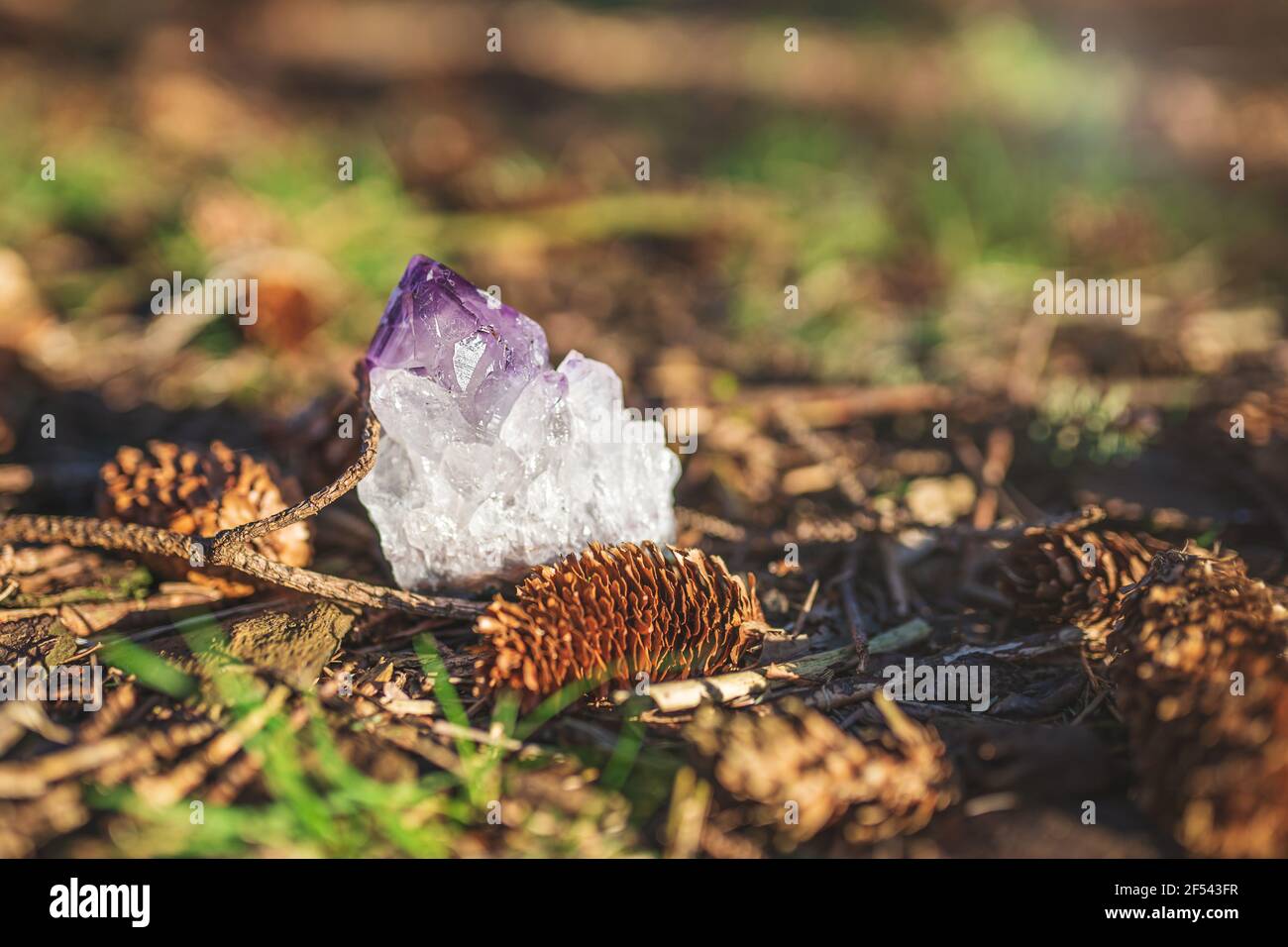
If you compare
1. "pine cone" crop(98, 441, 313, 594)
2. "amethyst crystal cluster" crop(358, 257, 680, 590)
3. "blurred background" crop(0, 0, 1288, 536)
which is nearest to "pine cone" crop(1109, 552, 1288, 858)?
"blurred background" crop(0, 0, 1288, 536)

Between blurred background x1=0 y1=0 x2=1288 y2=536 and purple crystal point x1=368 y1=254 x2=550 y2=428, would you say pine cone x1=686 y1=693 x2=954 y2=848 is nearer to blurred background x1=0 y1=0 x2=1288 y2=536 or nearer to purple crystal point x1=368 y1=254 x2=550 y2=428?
purple crystal point x1=368 y1=254 x2=550 y2=428

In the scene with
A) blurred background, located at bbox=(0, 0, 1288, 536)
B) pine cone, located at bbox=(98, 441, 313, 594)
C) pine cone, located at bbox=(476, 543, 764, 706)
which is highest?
blurred background, located at bbox=(0, 0, 1288, 536)

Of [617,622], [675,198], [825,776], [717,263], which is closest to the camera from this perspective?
[825,776]

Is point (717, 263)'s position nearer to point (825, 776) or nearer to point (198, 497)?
point (198, 497)

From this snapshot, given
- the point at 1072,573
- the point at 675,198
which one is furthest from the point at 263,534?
the point at 675,198

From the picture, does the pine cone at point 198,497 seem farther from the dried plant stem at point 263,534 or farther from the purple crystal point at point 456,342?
the purple crystal point at point 456,342
